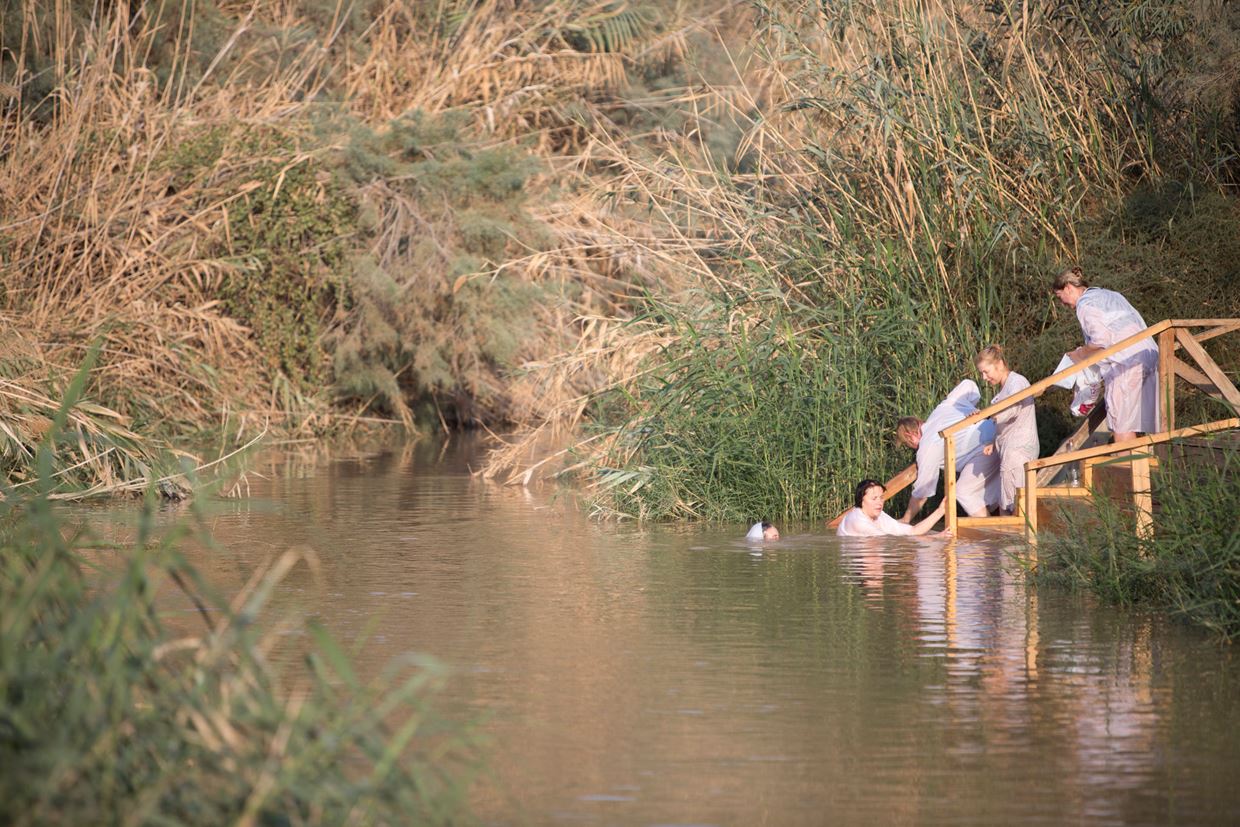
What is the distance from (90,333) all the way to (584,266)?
28.5ft

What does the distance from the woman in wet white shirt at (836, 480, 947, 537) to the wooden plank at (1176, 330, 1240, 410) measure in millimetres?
2794

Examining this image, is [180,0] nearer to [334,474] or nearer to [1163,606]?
[334,474]

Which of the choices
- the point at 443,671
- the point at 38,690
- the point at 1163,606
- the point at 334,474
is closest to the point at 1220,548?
the point at 1163,606

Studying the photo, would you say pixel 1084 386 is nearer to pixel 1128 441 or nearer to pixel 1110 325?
pixel 1110 325

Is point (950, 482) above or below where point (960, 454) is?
below

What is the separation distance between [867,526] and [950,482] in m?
0.78

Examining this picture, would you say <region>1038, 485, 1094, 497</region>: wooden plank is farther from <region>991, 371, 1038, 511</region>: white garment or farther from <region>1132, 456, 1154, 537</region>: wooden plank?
<region>991, 371, 1038, 511</region>: white garment

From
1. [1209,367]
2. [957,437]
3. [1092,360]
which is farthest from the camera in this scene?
[957,437]

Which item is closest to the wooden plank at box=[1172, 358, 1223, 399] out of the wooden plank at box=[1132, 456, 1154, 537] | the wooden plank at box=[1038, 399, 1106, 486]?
the wooden plank at box=[1132, 456, 1154, 537]

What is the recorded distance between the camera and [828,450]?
616 inches

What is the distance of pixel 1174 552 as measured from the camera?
33.0 ft

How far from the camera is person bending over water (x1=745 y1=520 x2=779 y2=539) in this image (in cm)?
1402

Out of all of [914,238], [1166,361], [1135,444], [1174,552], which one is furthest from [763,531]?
[1174,552]

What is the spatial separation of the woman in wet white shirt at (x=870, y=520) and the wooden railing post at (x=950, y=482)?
1.17 feet
